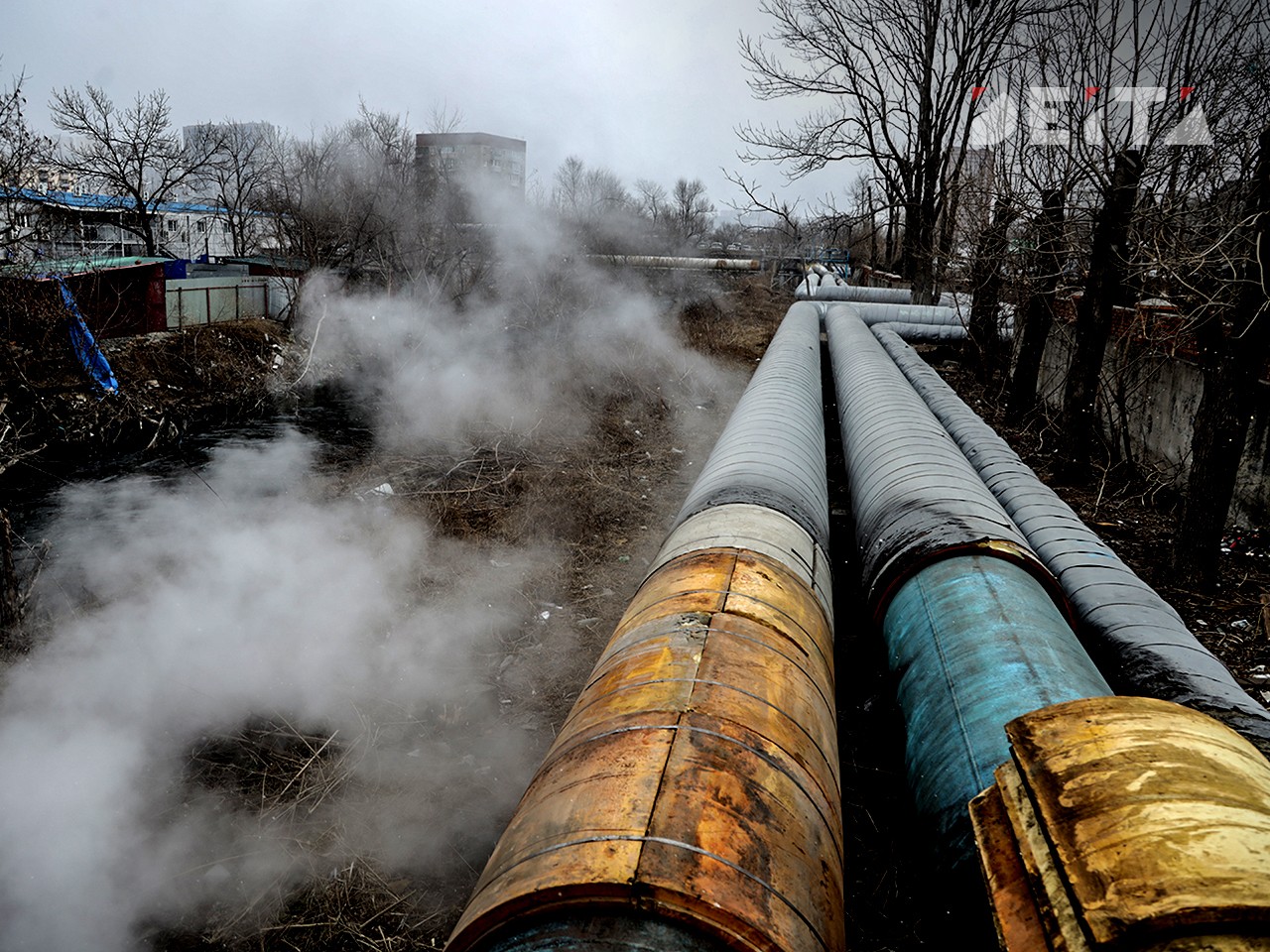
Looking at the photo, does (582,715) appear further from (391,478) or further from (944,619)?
(391,478)

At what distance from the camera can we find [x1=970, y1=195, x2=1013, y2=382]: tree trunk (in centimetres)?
910

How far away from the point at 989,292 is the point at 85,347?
13.0m

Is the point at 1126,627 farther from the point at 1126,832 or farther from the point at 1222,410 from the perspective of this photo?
the point at 1222,410

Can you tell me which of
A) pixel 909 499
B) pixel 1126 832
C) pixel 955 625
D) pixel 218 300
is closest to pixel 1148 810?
pixel 1126 832

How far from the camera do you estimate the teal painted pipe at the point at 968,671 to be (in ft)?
7.07

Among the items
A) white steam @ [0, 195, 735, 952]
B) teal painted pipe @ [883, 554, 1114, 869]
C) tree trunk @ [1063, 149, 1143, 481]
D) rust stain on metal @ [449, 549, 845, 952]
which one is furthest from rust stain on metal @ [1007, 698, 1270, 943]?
tree trunk @ [1063, 149, 1143, 481]

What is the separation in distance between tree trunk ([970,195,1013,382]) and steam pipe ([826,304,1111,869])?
21.0ft

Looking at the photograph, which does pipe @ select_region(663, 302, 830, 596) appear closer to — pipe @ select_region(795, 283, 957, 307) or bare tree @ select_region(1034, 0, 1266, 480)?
bare tree @ select_region(1034, 0, 1266, 480)

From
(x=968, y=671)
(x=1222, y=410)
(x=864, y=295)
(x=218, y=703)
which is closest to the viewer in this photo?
(x=968, y=671)

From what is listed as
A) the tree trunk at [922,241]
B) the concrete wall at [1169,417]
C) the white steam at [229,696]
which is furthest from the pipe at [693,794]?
the tree trunk at [922,241]

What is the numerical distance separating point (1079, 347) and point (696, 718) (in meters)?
6.91

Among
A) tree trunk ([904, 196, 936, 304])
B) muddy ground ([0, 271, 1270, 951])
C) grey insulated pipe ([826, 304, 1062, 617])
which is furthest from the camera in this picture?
tree trunk ([904, 196, 936, 304])

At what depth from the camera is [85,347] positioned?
33.8 ft

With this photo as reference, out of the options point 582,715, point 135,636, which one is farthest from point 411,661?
point 582,715
